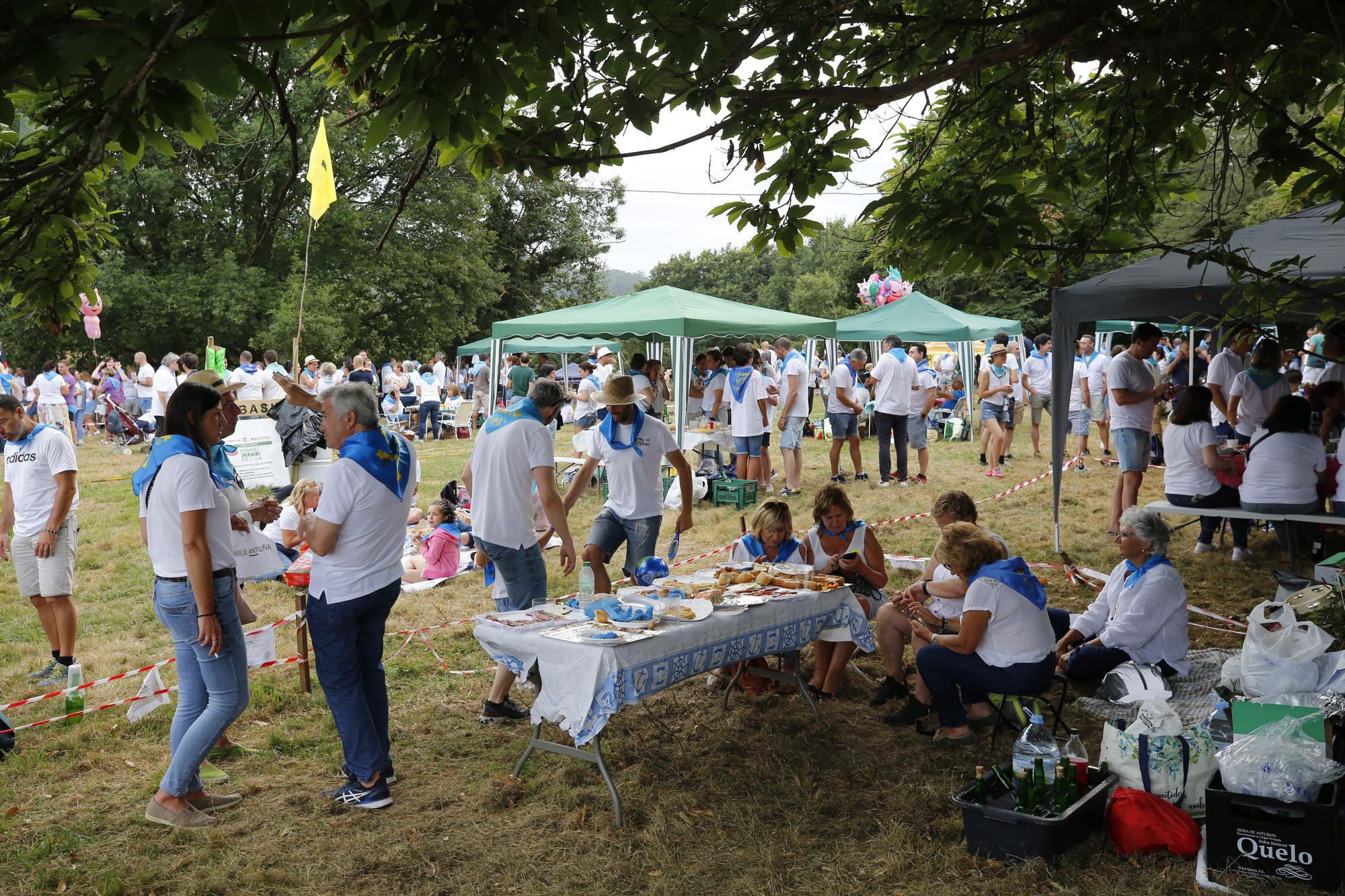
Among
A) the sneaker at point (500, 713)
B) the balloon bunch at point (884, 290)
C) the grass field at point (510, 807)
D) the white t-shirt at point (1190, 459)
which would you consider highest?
the balloon bunch at point (884, 290)

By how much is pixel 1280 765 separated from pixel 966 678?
4.59ft

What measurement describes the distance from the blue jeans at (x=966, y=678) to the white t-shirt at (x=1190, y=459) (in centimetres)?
400

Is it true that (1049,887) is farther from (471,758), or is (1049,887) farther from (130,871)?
(130,871)

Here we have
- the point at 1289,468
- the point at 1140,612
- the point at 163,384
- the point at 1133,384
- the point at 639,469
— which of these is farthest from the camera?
the point at 163,384

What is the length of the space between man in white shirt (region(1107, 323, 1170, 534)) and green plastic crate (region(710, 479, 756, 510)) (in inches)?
157

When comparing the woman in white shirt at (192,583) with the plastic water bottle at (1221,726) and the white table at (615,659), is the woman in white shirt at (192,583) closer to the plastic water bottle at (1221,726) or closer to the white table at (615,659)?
the white table at (615,659)

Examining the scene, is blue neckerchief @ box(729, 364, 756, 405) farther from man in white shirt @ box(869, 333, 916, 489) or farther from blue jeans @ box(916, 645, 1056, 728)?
blue jeans @ box(916, 645, 1056, 728)

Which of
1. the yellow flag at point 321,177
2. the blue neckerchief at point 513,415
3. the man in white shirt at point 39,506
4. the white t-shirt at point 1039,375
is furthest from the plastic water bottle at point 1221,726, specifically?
the white t-shirt at point 1039,375

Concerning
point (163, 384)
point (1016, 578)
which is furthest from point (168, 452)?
point (163, 384)

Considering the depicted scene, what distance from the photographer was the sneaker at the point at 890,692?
537 centimetres

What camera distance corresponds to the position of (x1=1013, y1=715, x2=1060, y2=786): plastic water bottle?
377cm

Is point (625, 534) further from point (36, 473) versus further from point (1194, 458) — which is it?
point (1194, 458)

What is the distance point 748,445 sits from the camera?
1166cm

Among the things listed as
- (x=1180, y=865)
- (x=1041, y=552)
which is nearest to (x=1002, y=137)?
(x=1180, y=865)
